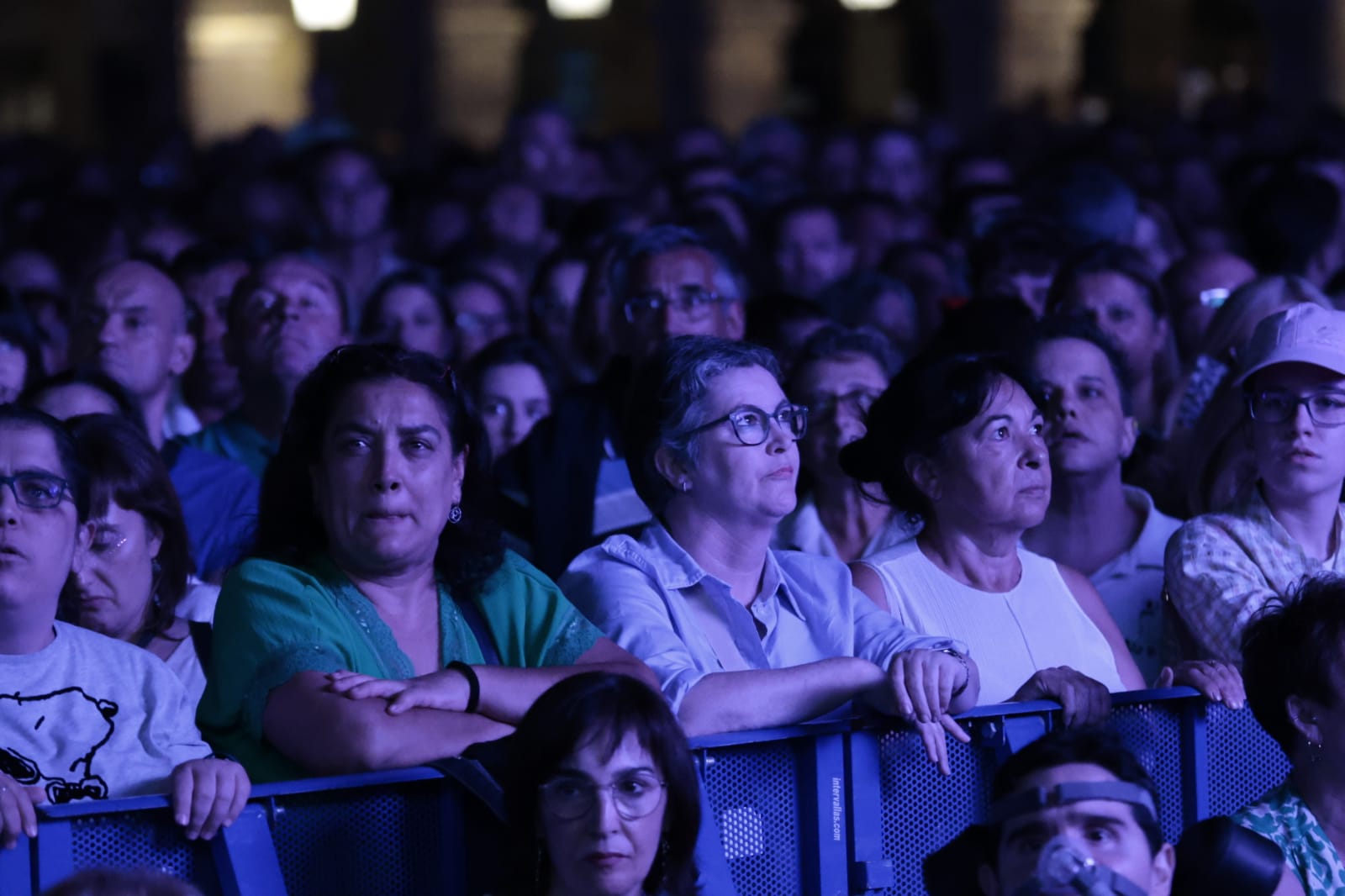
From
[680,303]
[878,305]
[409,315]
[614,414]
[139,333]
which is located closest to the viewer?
[614,414]

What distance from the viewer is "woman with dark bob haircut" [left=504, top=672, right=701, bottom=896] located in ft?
13.2

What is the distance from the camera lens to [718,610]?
206 inches

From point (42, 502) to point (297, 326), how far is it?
3046mm

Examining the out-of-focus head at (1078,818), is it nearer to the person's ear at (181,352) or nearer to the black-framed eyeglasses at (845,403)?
the black-framed eyeglasses at (845,403)

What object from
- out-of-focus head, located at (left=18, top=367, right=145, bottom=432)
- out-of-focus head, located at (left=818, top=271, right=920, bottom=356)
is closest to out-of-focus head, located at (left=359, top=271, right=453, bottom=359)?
out-of-focus head, located at (left=818, top=271, right=920, bottom=356)

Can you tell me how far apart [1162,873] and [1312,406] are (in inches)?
80.3

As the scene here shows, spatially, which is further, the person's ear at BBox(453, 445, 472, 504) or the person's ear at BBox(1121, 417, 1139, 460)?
the person's ear at BBox(1121, 417, 1139, 460)

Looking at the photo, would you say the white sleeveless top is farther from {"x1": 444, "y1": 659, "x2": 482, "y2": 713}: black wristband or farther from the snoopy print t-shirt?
the snoopy print t-shirt

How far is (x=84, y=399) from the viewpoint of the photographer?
637 centimetres

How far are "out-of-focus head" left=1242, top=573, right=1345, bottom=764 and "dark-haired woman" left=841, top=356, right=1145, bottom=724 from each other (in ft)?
2.59

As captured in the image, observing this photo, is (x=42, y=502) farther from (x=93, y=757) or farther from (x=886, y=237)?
(x=886, y=237)

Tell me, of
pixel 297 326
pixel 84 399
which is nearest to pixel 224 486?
pixel 84 399

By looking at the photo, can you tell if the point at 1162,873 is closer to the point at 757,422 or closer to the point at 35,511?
the point at 757,422

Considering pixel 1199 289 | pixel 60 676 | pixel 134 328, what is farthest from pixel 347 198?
pixel 60 676
